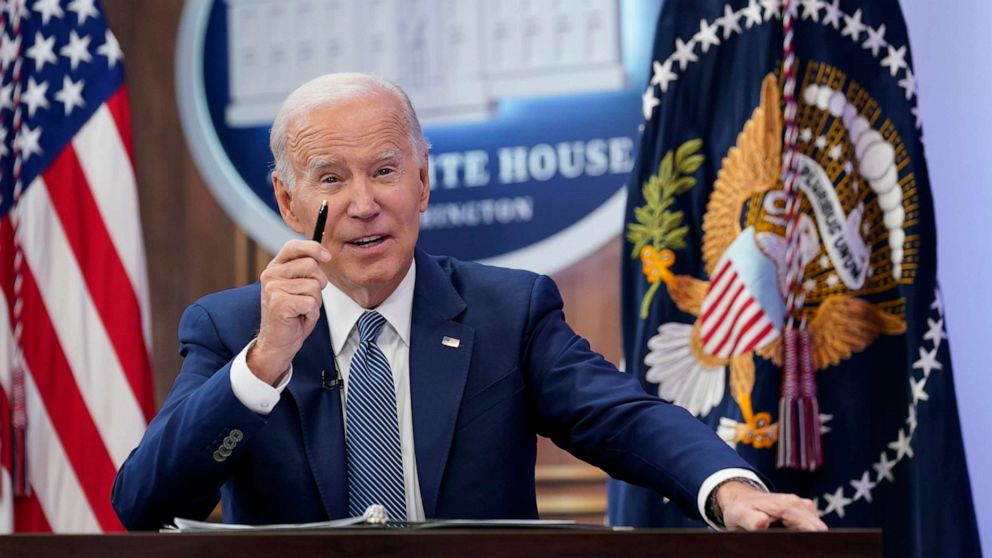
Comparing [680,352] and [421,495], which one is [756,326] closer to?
[680,352]

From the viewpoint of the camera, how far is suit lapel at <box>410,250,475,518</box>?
81.6 inches

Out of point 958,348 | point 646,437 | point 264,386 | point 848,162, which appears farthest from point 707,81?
point 264,386

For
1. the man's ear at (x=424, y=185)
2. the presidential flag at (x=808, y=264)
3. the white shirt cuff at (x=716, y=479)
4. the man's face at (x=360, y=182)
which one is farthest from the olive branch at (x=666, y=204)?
the white shirt cuff at (x=716, y=479)

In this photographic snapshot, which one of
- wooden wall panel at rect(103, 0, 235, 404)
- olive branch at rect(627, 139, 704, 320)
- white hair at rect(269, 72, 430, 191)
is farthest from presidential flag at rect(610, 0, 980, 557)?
wooden wall panel at rect(103, 0, 235, 404)

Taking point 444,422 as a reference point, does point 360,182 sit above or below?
above

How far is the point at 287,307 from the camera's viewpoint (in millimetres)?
1868

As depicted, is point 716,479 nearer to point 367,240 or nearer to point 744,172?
point 367,240

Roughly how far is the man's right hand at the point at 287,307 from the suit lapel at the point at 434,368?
1.01 feet

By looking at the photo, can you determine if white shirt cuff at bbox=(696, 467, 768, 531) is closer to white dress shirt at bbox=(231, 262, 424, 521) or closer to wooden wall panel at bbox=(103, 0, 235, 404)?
white dress shirt at bbox=(231, 262, 424, 521)

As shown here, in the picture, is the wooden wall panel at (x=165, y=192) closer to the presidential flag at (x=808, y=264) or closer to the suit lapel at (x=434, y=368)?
the presidential flag at (x=808, y=264)

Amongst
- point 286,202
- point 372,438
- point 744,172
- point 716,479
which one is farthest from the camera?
point 744,172

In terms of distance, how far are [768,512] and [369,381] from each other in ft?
2.57

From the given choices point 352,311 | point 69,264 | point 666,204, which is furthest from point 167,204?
point 352,311

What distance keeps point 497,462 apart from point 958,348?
Result: 1.54 metres
